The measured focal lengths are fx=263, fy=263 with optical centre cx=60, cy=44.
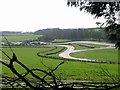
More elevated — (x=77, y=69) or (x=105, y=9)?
(x=105, y=9)

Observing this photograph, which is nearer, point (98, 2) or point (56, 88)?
point (56, 88)

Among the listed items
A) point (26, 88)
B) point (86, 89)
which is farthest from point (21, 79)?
point (86, 89)

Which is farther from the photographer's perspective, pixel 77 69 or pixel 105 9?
pixel 77 69

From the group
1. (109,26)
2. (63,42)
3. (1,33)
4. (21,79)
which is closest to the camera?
(21,79)

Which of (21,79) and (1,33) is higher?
(1,33)

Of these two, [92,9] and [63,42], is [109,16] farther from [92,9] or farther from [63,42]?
[63,42]

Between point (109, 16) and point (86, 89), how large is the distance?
3.26 metres

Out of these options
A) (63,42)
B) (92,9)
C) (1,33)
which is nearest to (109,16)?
(92,9)

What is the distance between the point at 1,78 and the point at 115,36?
12.2 ft

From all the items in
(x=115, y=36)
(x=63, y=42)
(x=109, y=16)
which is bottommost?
(x=63, y=42)

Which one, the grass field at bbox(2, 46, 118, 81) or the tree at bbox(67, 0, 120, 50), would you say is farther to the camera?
the tree at bbox(67, 0, 120, 50)

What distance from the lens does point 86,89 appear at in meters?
0.76

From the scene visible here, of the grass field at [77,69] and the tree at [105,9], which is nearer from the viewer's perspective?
the grass field at [77,69]

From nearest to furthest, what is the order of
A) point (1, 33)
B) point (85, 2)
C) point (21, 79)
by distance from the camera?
point (21, 79), point (1, 33), point (85, 2)
